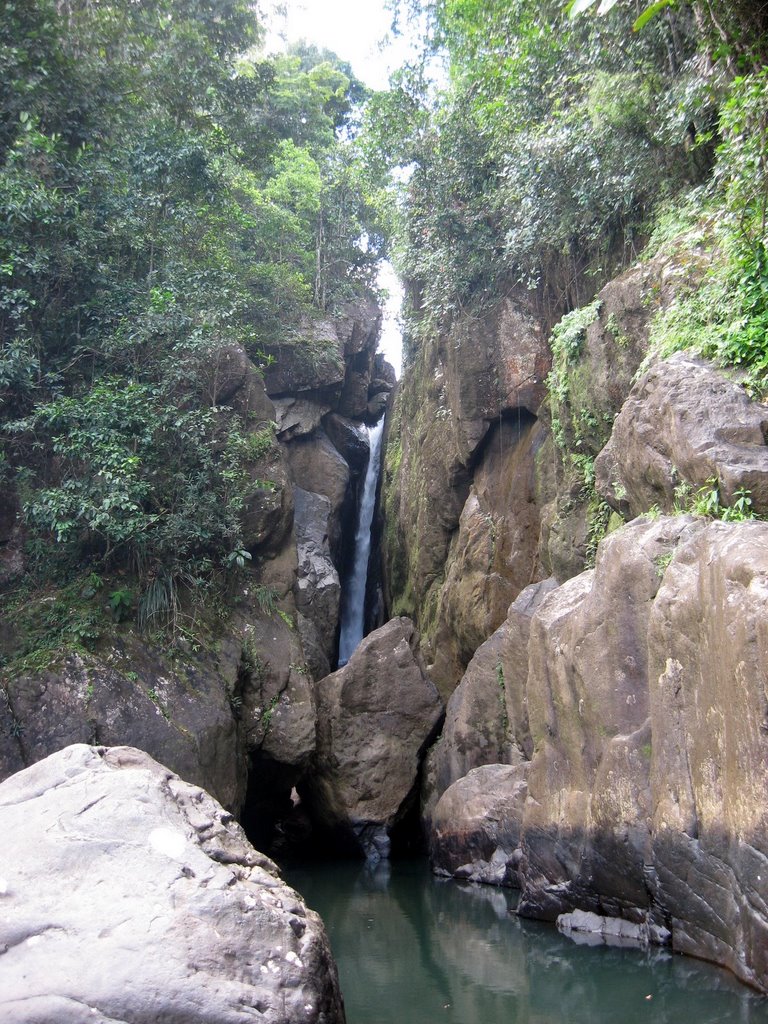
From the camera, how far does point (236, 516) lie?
1595 centimetres

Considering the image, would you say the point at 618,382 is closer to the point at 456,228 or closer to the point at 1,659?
the point at 456,228

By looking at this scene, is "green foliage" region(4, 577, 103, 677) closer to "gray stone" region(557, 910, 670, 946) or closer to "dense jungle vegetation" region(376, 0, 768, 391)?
"gray stone" region(557, 910, 670, 946)

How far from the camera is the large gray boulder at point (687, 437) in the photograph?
26.6 ft

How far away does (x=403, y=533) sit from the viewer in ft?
70.7

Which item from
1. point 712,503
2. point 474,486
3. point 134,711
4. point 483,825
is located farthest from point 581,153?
point 134,711

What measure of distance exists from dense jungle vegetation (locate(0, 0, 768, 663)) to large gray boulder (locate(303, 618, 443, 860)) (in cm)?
326

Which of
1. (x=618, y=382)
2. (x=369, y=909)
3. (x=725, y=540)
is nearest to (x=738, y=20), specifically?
(x=618, y=382)

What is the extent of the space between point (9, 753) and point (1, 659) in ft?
4.89

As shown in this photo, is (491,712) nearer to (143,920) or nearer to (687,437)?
(687,437)

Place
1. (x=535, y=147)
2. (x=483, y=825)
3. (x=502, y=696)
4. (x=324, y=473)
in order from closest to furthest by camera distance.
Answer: (x=483, y=825) < (x=535, y=147) < (x=502, y=696) < (x=324, y=473)

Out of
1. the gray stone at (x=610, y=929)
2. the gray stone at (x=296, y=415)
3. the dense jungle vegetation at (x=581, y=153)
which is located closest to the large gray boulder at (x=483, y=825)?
the gray stone at (x=610, y=929)

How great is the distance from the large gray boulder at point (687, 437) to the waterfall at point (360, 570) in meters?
13.2

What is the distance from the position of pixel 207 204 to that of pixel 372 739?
36.4 ft

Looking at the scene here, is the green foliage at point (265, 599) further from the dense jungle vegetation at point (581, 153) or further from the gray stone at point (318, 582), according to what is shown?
the dense jungle vegetation at point (581, 153)
